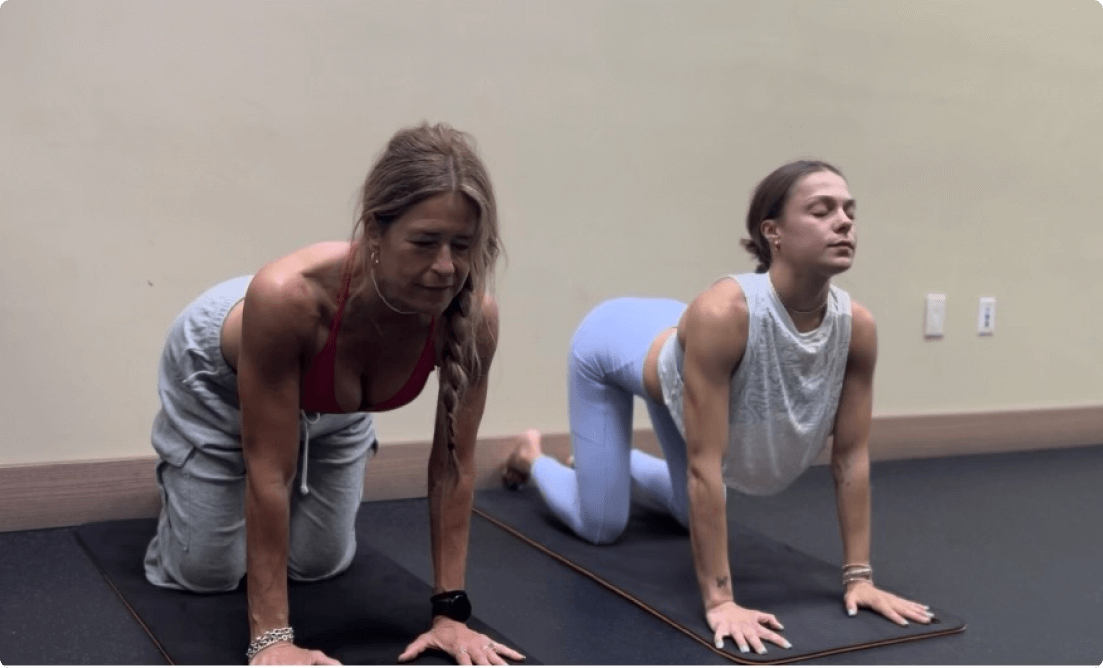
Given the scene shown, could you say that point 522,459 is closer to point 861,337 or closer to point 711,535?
point 711,535

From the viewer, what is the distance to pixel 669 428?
108 inches

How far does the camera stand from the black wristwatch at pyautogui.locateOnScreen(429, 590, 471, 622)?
79.3 inches

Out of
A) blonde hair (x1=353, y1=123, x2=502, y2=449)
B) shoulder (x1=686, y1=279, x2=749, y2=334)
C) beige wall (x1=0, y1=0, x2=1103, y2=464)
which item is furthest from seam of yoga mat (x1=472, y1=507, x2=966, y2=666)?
beige wall (x1=0, y1=0, x2=1103, y2=464)

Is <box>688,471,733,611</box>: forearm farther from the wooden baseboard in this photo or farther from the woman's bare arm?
the wooden baseboard

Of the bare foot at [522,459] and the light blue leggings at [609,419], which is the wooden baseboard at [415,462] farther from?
the light blue leggings at [609,419]

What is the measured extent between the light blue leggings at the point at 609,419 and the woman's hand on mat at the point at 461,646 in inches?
31.5

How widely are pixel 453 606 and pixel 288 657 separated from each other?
29 cm

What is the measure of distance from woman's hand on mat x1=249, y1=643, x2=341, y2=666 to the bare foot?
1.37m

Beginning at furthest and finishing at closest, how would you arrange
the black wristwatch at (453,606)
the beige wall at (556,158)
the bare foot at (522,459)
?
the bare foot at (522,459)
the beige wall at (556,158)
the black wristwatch at (453,606)

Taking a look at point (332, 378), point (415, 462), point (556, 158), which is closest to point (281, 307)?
point (332, 378)

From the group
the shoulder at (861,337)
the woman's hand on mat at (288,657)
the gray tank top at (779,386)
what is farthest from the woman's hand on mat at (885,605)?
the woman's hand on mat at (288,657)

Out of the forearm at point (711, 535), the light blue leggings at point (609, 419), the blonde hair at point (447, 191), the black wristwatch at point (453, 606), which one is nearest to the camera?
the blonde hair at point (447, 191)

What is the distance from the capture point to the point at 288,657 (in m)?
1.85

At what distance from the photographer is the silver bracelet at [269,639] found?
187 cm
